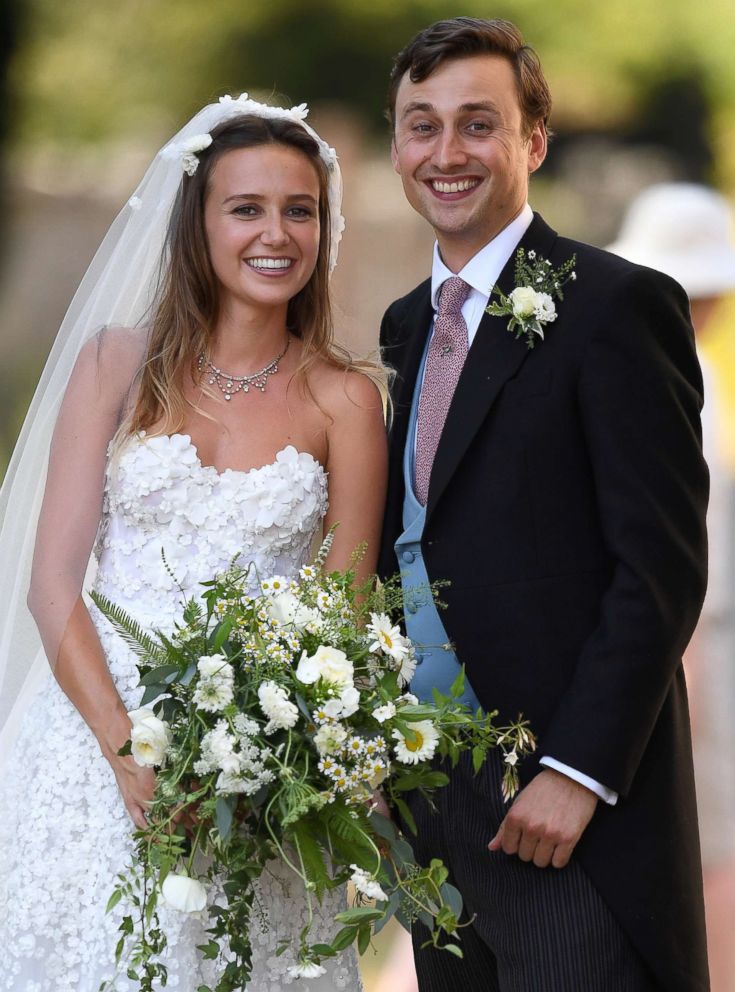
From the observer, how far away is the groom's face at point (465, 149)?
2791 millimetres

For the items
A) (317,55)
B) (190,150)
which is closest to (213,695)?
(190,150)

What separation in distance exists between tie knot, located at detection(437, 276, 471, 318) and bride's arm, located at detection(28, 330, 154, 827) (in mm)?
684

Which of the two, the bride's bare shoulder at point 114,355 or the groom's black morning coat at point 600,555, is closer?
the groom's black morning coat at point 600,555

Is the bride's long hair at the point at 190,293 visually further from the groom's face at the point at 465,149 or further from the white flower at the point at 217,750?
the white flower at the point at 217,750

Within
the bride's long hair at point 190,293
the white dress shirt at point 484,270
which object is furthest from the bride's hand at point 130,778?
the white dress shirt at point 484,270

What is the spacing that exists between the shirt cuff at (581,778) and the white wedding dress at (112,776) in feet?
1.85

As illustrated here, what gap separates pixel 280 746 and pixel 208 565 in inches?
26.2

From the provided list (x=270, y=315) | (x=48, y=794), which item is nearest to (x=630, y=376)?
(x=270, y=315)

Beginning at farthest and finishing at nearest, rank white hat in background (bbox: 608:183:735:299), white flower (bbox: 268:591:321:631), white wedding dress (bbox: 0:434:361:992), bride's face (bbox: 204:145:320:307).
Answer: white hat in background (bbox: 608:183:735:299) < bride's face (bbox: 204:145:320:307) < white wedding dress (bbox: 0:434:361:992) < white flower (bbox: 268:591:321:631)

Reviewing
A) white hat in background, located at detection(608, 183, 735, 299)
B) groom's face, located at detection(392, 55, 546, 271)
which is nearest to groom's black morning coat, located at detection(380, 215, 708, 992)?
groom's face, located at detection(392, 55, 546, 271)

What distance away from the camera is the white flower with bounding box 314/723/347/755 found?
7.09 feet

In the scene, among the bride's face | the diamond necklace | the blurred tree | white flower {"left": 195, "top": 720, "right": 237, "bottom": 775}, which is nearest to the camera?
white flower {"left": 195, "top": 720, "right": 237, "bottom": 775}

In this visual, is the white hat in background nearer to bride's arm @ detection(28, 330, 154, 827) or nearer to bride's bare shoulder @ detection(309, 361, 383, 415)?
bride's bare shoulder @ detection(309, 361, 383, 415)

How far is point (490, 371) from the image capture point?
2.68 metres
